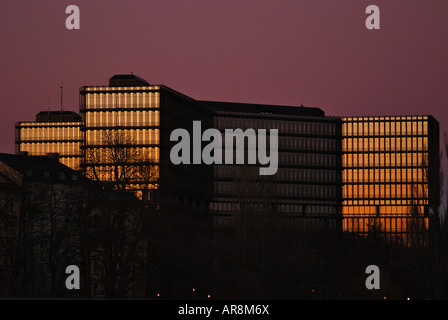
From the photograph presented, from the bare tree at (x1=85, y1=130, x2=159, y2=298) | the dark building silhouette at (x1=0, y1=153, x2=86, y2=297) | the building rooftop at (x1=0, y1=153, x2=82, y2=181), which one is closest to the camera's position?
the bare tree at (x1=85, y1=130, x2=159, y2=298)

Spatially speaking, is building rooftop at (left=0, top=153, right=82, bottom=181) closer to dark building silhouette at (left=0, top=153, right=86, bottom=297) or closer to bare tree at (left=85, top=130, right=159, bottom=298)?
dark building silhouette at (left=0, top=153, right=86, bottom=297)

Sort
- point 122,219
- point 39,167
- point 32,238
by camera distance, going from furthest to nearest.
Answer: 1. point 39,167
2. point 32,238
3. point 122,219

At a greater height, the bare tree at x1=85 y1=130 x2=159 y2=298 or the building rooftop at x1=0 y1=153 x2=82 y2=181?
the building rooftop at x1=0 y1=153 x2=82 y2=181

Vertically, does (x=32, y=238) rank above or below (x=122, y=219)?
below

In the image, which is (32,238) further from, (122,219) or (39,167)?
(39,167)

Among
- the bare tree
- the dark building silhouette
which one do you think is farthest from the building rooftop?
the bare tree

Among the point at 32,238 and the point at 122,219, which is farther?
the point at 32,238

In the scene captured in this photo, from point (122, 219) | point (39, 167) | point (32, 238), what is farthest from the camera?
point (39, 167)

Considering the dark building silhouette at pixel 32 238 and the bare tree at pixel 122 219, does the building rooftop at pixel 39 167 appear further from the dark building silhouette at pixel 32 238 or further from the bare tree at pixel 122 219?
the bare tree at pixel 122 219

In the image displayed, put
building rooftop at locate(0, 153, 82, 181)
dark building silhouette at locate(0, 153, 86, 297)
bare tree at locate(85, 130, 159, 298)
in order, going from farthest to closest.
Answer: building rooftop at locate(0, 153, 82, 181) < dark building silhouette at locate(0, 153, 86, 297) < bare tree at locate(85, 130, 159, 298)

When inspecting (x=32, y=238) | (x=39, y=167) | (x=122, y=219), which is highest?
(x=39, y=167)

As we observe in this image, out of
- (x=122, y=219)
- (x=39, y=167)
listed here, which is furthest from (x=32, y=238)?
(x=39, y=167)

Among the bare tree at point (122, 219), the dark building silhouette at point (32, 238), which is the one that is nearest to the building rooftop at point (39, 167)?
the dark building silhouette at point (32, 238)

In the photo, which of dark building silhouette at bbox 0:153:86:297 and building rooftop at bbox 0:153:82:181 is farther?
building rooftop at bbox 0:153:82:181
